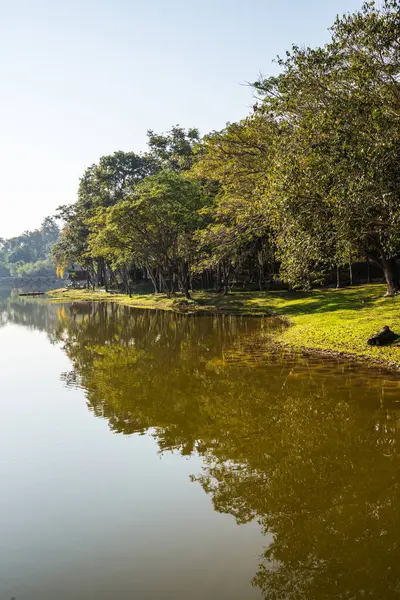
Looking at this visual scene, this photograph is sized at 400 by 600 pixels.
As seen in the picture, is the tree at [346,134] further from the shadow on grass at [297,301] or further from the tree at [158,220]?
the tree at [158,220]

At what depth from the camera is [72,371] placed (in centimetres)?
1916

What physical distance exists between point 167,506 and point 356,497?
10.2ft

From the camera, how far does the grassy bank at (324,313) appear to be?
19.1 m

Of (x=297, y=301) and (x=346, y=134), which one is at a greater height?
(x=346, y=134)

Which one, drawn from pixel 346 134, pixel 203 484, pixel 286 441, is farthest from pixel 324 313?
pixel 203 484

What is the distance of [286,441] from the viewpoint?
409 inches

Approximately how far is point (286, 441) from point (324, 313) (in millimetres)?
19750

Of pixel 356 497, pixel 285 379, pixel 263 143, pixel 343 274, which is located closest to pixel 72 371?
pixel 285 379

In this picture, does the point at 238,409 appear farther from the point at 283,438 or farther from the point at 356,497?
the point at 356,497

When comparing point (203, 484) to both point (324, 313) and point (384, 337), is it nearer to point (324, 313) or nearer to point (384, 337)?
point (384, 337)

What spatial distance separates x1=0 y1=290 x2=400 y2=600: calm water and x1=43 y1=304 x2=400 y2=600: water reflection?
0.03 metres

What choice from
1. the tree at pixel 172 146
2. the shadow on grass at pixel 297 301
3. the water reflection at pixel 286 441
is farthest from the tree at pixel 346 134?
the tree at pixel 172 146

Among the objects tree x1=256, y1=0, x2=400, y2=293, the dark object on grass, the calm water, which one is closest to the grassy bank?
the dark object on grass

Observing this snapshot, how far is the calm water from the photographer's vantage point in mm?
6152
